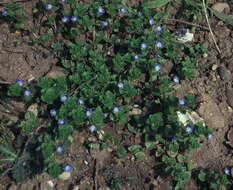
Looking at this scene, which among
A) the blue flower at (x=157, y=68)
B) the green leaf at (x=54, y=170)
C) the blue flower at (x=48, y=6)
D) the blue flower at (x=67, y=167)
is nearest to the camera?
the green leaf at (x=54, y=170)

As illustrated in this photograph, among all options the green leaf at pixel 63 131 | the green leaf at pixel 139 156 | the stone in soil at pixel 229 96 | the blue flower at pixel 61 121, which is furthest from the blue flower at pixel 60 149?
the stone in soil at pixel 229 96

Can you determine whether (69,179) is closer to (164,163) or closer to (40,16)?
(164,163)

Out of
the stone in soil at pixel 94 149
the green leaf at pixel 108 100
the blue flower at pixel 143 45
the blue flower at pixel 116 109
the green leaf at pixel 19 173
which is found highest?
the blue flower at pixel 143 45

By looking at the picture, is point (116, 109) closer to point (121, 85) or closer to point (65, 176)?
point (121, 85)

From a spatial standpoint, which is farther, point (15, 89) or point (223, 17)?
point (223, 17)

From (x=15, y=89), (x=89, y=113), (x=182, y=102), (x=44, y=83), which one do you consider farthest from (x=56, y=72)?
(x=182, y=102)

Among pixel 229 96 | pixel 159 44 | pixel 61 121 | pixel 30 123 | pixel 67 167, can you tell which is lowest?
pixel 67 167

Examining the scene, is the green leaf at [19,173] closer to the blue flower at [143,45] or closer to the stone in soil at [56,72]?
the stone in soil at [56,72]

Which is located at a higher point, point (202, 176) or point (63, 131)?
point (63, 131)

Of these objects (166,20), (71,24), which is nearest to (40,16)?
(71,24)
